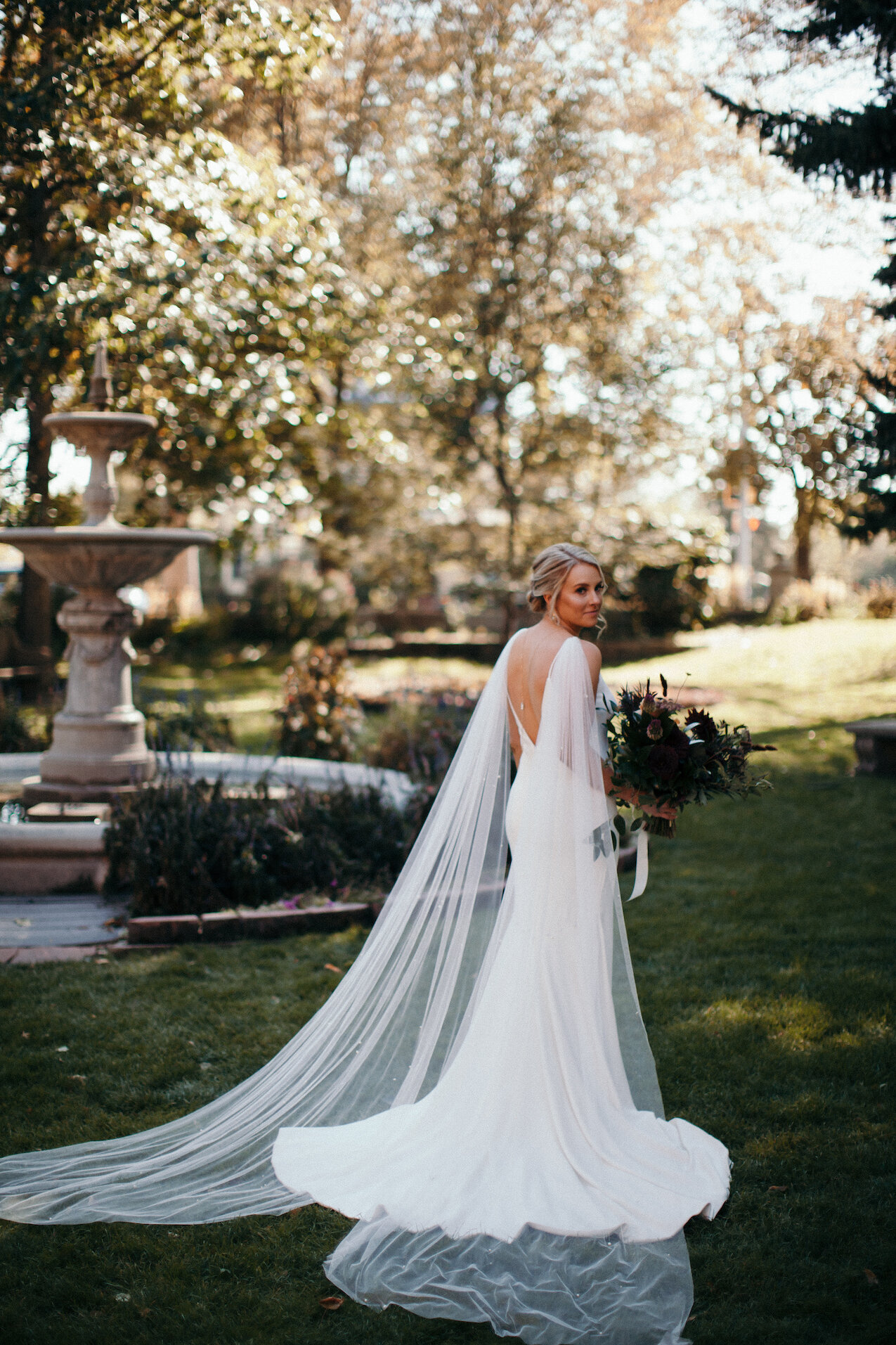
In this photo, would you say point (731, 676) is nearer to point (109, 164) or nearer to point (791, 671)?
point (791, 671)

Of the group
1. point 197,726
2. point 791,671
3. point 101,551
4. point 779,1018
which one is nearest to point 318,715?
point 197,726

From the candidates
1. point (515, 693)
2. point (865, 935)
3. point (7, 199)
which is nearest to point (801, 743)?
point (865, 935)

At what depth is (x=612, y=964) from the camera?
3.88 metres

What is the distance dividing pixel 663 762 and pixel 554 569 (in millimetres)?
784

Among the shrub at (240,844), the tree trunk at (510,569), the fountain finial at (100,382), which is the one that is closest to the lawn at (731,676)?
the tree trunk at (510,569)

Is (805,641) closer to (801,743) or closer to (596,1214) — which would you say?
(801,743)

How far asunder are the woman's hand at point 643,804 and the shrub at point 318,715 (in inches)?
308

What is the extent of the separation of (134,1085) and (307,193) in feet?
37.9

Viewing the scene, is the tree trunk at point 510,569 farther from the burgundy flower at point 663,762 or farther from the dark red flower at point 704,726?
the burgundy flower at point 663,762

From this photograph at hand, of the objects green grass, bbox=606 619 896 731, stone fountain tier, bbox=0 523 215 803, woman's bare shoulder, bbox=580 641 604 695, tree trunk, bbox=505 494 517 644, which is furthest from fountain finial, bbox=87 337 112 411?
tree trunk, bbox=505 494 517 644

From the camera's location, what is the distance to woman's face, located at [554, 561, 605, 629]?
3.62 meters

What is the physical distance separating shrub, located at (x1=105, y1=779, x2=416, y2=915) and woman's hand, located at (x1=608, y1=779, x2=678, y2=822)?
336 centimetres

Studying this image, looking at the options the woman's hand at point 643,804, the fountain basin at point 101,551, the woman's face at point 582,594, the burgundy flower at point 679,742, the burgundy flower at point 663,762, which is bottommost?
the woman's hand at point 643,804

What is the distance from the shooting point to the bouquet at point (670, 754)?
341cm
